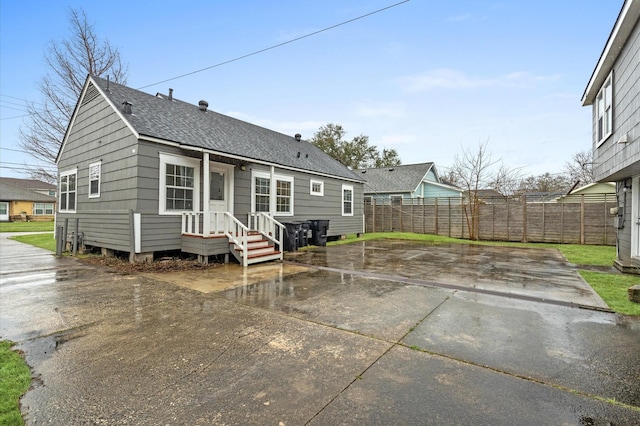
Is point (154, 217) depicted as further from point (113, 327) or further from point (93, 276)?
point (113, 327)

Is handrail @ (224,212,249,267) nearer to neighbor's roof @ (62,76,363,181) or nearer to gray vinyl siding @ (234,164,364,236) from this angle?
gray vinyl siding @ (234,164,364,236)

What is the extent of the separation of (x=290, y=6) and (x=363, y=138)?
85.3ft

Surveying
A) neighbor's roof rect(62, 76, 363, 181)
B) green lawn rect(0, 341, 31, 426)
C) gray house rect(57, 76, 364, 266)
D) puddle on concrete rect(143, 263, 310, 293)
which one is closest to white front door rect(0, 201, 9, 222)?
gray house rect(57, 76, 364, 266)

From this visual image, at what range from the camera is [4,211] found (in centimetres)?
2959

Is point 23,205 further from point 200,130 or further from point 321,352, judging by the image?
point 321,352

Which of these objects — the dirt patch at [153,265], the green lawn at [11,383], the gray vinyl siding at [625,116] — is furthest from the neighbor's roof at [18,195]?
the gray vinyl siding at [625,116]

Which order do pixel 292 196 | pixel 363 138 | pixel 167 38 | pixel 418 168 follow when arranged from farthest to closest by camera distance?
pixel 363 138, pixel 418 168, pixel 167 38, pixel 292 196

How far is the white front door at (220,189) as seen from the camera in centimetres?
884

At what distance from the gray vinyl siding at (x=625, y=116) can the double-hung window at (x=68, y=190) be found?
14.4m

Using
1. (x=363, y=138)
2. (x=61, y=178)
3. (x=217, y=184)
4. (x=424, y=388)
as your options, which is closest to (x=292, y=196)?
(x=217, y=184)

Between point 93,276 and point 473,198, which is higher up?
point 473,198

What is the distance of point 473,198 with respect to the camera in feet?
51.1

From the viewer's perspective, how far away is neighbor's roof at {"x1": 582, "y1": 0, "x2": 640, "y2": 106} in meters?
5.20

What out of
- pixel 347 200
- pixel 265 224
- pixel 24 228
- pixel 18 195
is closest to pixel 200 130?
pixel 265 224
